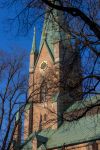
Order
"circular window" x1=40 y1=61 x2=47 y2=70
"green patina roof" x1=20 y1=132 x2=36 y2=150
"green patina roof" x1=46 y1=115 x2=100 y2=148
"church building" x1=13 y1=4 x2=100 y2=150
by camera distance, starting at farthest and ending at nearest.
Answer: "circular window" x1=40 y1=61 x2=47 y2=70 → "green patina roof" x1=20 y1=132 x2=36 y2=150 → "green patina roof" x1=46 y1=115 x2=100 y2=148 → "church building" x1=13 y1=4 x2=100 y2=150

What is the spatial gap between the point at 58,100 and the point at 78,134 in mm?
6060

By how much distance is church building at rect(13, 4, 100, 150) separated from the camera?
11.0 meters

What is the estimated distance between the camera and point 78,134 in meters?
32.0

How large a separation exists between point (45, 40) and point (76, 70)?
3292 centimetres

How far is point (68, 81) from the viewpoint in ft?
37.2

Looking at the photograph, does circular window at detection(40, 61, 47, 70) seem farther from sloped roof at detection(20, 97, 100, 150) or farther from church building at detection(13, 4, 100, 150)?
sloped roof at detection(20, 97, 100, 150)

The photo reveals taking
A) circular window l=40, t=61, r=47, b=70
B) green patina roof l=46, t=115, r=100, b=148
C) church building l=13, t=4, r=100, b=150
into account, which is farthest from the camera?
circular window l=40, t=61, r=47, b=70

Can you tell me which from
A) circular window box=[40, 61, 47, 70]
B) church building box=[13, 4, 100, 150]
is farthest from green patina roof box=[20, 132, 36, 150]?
circular window box=[40, 61, 47, 70]

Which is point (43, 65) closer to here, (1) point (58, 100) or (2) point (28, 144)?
(1) point (58, 100)

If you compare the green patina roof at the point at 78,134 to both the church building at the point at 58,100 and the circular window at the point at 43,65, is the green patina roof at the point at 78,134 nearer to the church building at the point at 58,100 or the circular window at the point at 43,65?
the church building at the point at 58,100

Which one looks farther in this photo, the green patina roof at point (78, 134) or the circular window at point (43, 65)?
the circular window at point (43, 65)

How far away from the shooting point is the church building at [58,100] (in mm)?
10984

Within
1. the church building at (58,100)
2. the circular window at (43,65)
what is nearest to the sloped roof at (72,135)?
the church building at (58,100)

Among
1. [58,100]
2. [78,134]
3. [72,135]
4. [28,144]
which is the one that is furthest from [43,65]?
[78,134]
